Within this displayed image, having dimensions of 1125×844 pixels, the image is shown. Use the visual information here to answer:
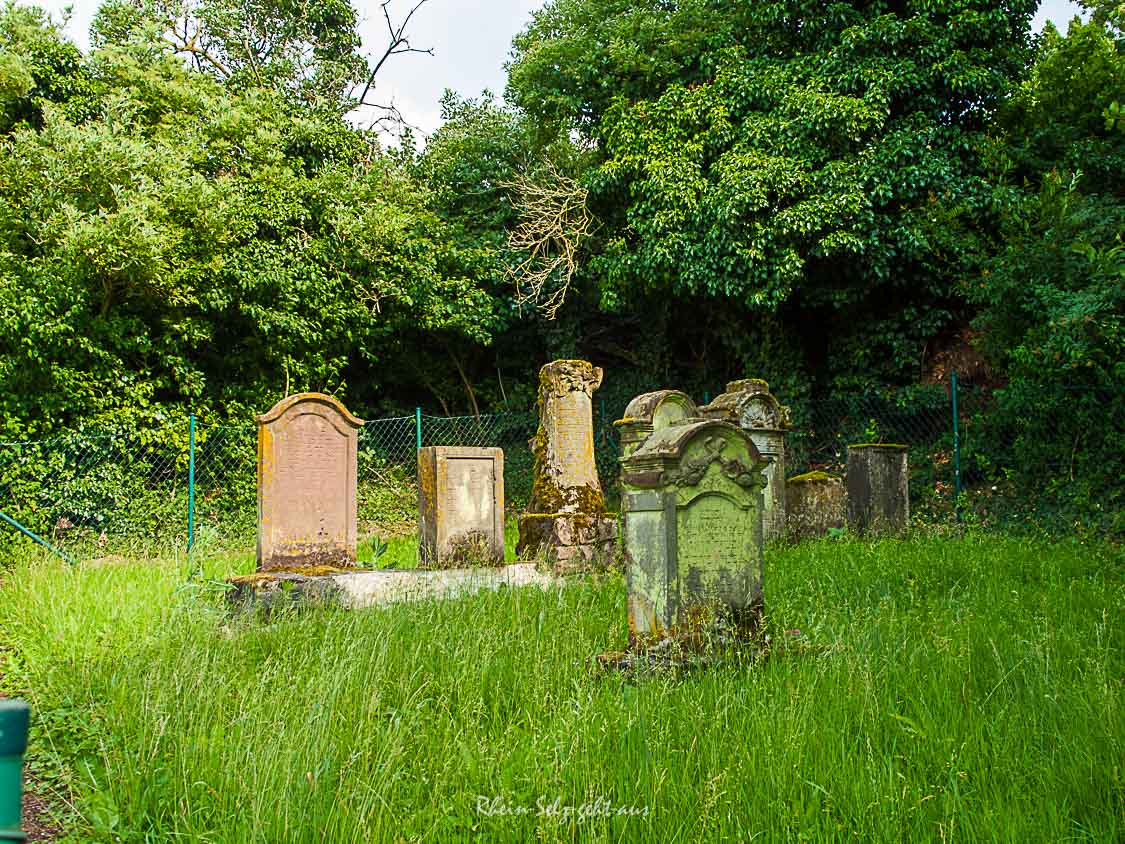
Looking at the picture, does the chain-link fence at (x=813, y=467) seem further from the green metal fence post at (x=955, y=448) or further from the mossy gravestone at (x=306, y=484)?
the mossy gravestone at (x=306, y=484)

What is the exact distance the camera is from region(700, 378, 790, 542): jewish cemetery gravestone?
9.74m

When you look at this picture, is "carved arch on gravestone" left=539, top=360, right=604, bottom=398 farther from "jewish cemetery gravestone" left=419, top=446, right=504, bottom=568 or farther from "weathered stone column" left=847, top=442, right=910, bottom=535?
"weathered stone column" left=847, top=442, right=910, bottom=535

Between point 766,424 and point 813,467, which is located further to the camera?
point 813,467

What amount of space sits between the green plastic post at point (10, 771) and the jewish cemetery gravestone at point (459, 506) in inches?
274

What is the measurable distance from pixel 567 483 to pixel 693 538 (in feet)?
12.7

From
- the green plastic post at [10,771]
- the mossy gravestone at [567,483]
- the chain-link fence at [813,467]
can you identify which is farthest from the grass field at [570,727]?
the chain-link fence at [813,467]

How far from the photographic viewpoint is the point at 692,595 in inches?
189

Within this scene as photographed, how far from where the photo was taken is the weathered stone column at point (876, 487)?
1002cm

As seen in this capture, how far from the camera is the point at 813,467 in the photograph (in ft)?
45.3

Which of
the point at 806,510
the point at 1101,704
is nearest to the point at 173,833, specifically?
the point at 1101,704

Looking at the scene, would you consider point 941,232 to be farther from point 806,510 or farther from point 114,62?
point 114,62

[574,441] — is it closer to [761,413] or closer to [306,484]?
[761,413]

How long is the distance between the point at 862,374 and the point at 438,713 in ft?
37.8

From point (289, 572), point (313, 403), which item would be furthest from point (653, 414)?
point (289, 572)
